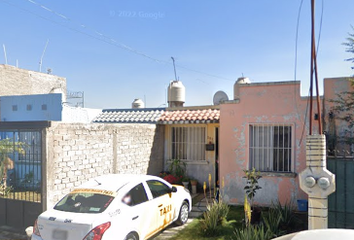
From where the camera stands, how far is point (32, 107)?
16.1 meters

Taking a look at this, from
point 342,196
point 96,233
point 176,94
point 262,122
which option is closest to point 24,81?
point 176,94

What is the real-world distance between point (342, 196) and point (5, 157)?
856 cm

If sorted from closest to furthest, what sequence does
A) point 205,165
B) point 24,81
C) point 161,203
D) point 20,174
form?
point 161,203 < point 20,174 < point 205,165 < point 24,81

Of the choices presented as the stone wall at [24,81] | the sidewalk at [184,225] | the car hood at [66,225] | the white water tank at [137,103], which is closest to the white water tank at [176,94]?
the white water tank at [137,103]

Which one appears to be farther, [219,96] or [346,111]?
[219,96]

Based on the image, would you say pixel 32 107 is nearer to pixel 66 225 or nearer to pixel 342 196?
pixel 66 225

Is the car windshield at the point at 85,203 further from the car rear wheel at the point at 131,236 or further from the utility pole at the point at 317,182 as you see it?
the utility pole at the point at 317,182

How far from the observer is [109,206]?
4.73 meters

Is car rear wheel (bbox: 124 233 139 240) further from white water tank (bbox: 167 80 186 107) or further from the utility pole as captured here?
white water tank (bbox: 167 80 186 107)

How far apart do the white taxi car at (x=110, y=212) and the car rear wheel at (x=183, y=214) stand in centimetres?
49

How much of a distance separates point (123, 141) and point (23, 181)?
11.1 ft

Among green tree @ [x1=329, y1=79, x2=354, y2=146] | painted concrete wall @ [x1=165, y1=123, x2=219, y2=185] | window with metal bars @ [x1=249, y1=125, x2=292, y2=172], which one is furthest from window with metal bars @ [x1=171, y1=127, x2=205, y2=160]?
green tree @ [x1=329, y1=79, x2=354, y2=146]

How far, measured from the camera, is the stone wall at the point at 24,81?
18672 mm

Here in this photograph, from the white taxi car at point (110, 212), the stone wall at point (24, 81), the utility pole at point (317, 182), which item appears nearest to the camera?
the utility pole at point (317, 182)
